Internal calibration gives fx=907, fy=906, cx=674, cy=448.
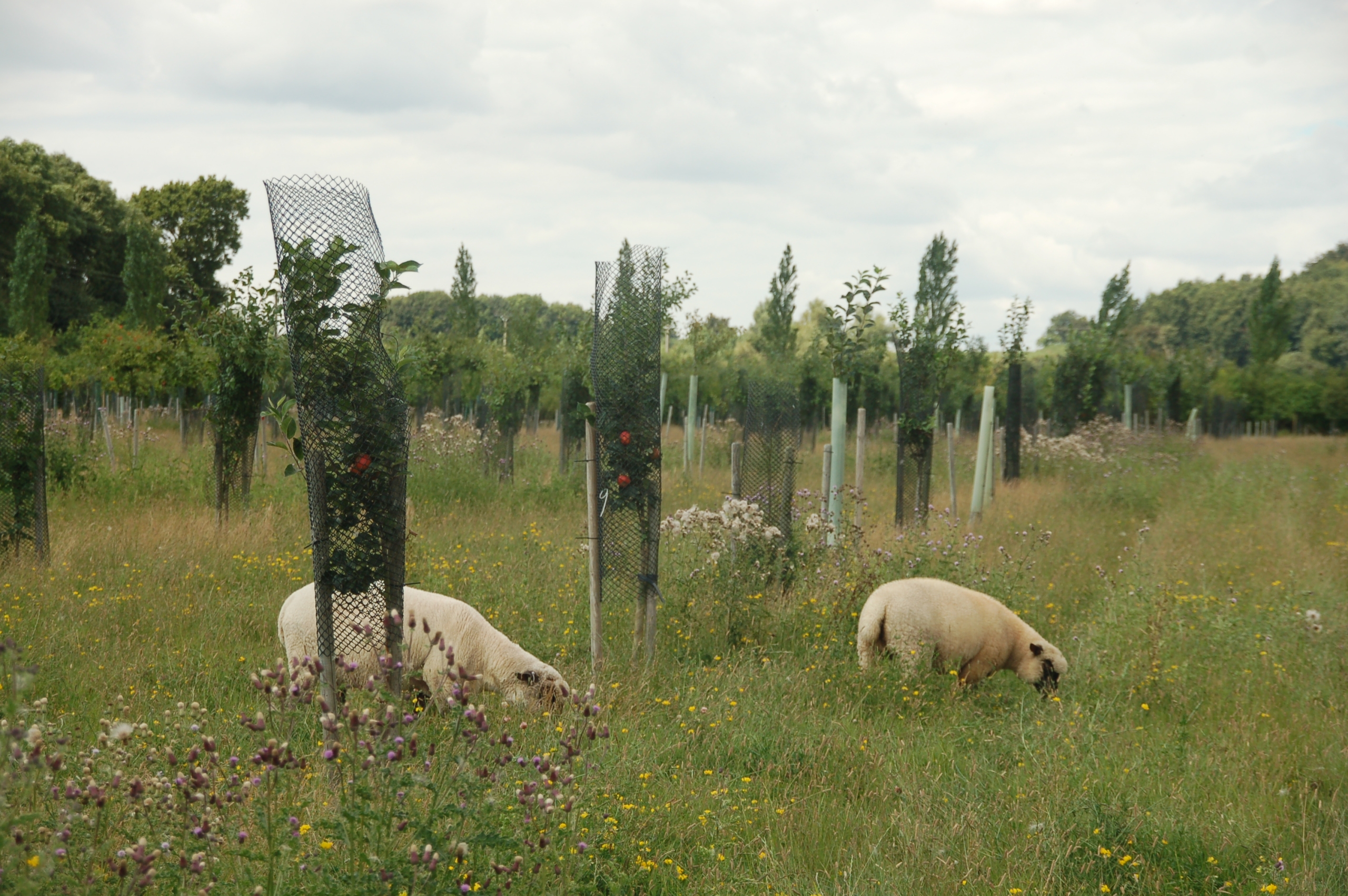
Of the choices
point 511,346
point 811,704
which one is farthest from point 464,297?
point 811,704

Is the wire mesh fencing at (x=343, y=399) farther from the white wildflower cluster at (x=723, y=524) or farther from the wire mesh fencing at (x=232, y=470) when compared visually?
the wire mesh fencing at (x=232, y=470)

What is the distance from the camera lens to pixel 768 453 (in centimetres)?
1121

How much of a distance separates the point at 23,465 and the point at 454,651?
6776mm

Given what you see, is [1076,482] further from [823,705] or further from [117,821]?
[117,821]

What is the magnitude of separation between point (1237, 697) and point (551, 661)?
220 inches

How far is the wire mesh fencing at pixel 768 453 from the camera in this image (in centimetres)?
1100

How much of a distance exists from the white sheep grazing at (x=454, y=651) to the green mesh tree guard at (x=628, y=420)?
5.05 feet

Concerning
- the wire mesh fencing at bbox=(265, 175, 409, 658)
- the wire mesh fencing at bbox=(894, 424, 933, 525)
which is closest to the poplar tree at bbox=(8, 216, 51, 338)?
the wire mesh fencing at bbox=(894, 424, 933, 525)

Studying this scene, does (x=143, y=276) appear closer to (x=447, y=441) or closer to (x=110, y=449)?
(x=110, y=449)

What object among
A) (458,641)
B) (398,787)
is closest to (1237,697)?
(458,641)

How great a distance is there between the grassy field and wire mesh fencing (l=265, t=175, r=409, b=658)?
1.03 meters

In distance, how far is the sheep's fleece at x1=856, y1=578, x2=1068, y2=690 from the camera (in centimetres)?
784

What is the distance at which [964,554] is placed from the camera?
420 inches

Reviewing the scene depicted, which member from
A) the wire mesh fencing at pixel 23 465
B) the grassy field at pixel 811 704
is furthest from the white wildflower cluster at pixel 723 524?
the wire mesh fencing at pixel 23 465
